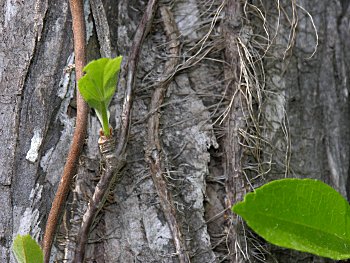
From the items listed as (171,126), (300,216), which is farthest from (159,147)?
(300,216)

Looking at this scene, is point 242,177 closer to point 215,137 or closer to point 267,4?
point 215,137

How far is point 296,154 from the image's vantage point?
1220 mm

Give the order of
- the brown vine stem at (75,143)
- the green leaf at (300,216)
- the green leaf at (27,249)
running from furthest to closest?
the brown vine stem at (75,143), the green leaf at (27,249), the green leaf at (300,216)

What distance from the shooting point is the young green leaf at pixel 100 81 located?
30.0 inches

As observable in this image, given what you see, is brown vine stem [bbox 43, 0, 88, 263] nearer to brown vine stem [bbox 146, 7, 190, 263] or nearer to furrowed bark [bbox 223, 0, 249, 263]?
brown vine stem [bbox 146, 7, 190, 263]

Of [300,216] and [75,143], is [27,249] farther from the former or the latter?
[300,216]

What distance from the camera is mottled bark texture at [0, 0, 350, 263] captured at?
975 millimetres

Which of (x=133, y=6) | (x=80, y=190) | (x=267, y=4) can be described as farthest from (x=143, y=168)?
(x=267, y=4)

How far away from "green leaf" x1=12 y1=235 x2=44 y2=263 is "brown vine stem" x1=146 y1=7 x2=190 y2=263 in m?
0.27

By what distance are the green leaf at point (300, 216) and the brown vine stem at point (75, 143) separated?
1.34 ft

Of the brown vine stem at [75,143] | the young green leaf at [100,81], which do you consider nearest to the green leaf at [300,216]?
the young green leaf at [100,81]

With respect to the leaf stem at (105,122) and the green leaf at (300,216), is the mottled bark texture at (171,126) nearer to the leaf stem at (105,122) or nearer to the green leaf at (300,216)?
the leaf stem at (105,122)

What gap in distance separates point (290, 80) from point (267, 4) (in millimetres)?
193

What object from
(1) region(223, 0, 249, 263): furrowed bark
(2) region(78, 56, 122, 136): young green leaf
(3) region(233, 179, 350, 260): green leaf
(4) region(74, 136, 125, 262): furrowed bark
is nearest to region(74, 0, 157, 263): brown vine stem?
(4) region(74, 136, 125, 262): furrowed bark
